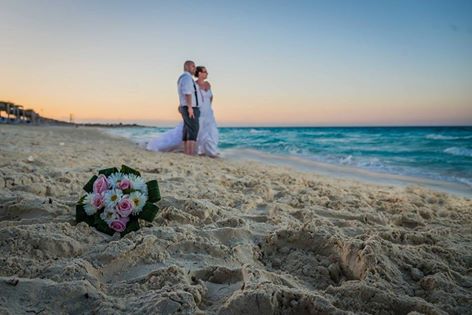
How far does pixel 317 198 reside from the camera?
3943 millimetres

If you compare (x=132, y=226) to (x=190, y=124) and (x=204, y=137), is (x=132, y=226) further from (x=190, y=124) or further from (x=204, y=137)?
(x=204, y=137)

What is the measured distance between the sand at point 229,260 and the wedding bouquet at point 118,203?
86mm

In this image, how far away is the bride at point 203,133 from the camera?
8.81 metres

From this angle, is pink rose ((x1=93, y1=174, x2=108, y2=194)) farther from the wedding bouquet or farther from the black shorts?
the black shorts

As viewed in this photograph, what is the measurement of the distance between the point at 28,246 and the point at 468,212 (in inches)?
167

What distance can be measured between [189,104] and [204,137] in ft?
4.82

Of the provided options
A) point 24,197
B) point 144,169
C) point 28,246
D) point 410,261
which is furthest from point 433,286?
point 144,169

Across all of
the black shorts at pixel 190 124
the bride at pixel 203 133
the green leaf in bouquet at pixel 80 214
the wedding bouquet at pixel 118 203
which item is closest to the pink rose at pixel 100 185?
the wedding bouquet at pixel 118 203

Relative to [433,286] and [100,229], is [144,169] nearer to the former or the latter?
[100,229]

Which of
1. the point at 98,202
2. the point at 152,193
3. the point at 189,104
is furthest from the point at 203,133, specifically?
the point at 98,202

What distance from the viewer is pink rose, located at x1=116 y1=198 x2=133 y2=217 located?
2.35 metres

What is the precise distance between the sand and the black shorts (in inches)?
197

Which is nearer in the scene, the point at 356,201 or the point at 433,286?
the point at 433,286

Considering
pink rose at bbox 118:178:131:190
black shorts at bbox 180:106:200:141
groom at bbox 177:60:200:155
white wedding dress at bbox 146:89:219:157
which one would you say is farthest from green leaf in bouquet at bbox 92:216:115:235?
white wedding dress at bbox 146:89:219:157
